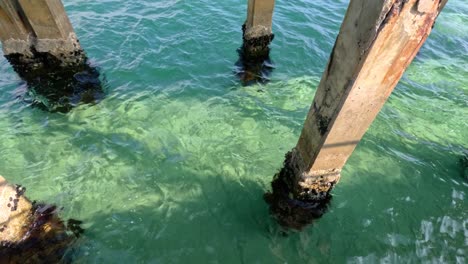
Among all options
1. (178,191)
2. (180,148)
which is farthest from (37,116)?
(178,191)

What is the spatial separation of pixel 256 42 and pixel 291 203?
4.24 m

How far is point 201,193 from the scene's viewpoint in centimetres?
511

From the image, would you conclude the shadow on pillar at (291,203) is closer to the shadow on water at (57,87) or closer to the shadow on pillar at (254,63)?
the shadow on pillar at (254,63)

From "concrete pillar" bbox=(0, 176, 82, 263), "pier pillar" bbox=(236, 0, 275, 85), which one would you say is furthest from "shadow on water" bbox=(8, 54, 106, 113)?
"pier pillar" bbox=(236, 0, 275, 85)

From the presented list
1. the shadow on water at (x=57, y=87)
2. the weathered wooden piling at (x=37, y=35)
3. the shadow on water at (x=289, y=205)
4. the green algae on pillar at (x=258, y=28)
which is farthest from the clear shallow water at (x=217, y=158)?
the weathered wooden piling at (x=37, y=35)

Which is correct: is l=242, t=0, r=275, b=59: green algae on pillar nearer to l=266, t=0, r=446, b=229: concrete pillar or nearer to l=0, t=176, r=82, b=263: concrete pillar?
l=266, t=0, r=446, b=229: concrete pillar

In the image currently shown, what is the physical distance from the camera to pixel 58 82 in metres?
6.70

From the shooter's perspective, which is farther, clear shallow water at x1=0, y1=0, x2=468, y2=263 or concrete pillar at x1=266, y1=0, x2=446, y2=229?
clear shallow water at x1=0, y1=0, x2=468, y2=263

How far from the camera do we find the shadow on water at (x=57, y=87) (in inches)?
254

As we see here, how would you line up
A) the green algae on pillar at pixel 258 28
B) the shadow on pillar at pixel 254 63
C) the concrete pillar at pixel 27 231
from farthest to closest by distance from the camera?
the shadow on pillar at pixel 254 63, the green algae on pillar at pixel 258 28, the concrete pillar at pixel 27 231

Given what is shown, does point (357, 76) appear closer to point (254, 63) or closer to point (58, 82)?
point (254, 63)

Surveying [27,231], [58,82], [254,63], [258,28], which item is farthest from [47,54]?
[254,63]

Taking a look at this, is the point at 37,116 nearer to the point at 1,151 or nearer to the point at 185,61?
the point at 1,151

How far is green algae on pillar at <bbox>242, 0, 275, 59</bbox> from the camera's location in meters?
6.33
